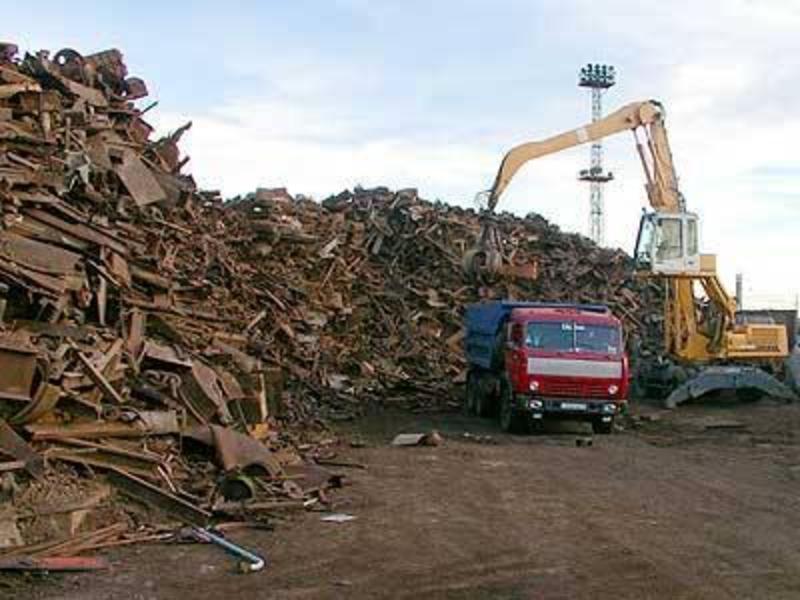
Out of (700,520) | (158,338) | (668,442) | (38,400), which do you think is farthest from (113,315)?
(668,442)

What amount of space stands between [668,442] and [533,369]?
299 cm

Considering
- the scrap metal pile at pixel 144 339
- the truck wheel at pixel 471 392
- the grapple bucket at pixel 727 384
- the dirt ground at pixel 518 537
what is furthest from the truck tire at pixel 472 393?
the dirt ground at pixel 518 537

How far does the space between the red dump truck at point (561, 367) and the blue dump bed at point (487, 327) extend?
458 mm

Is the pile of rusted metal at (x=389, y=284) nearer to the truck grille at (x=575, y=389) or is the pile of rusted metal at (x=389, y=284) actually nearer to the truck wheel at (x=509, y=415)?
the truck wheel at (x=509, y=415)

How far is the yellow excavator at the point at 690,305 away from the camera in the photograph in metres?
28.5

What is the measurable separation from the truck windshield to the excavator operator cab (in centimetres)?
532

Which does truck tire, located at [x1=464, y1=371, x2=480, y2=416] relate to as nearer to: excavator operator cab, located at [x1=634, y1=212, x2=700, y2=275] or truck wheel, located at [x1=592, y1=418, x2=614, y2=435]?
truck wheel, located at [x1=592, y1=418, x2=614, y2=435]

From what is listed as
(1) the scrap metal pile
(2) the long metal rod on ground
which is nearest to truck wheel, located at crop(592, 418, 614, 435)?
(1) the scrap metal pile

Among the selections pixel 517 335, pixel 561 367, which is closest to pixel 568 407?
pixel 561 367

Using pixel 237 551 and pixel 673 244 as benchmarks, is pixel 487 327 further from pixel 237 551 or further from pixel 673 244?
pixel 237 551

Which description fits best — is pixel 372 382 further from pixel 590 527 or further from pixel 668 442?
pixel 590 527

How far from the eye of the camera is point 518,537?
12398 mm

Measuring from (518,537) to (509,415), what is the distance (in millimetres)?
11910

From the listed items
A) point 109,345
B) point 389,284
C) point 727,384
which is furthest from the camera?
point 389,284
